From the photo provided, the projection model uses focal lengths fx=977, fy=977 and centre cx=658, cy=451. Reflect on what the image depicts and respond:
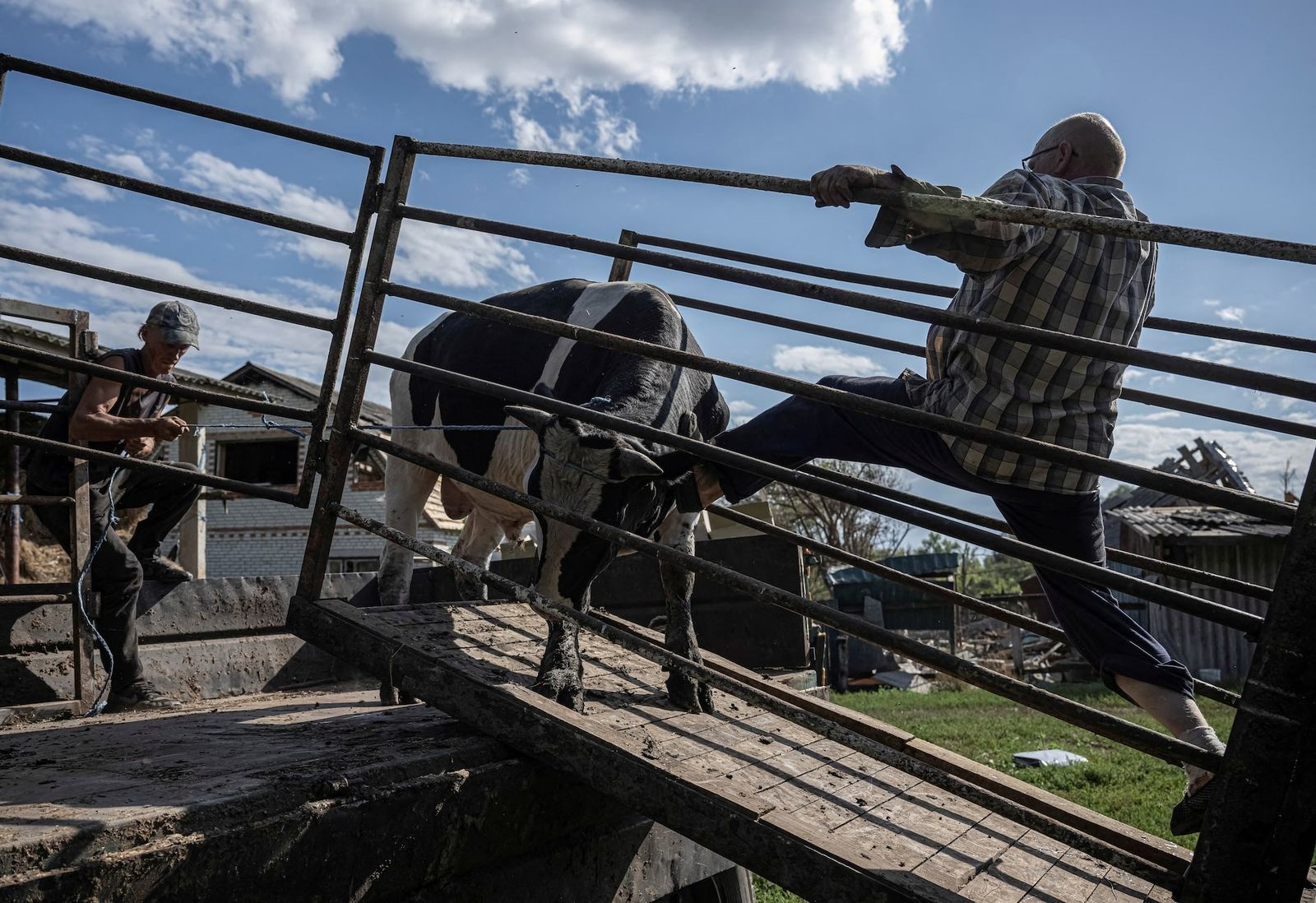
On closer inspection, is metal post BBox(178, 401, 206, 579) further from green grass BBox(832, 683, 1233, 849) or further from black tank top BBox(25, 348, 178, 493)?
green grass BBox(832, 683, 1233, 849)

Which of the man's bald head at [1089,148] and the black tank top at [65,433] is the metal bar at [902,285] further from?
the black tank top at [65,433]

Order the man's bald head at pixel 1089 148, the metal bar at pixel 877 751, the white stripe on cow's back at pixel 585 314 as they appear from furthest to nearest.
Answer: the white stripe on cow's back at pixel 585 314 < the man's bald head at pixel 1089 148 < the metal bar at pixel 877 751

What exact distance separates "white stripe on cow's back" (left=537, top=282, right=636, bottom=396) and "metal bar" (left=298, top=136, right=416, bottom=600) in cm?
127

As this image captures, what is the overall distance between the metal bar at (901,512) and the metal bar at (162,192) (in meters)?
0.76

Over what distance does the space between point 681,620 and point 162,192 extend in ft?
8.57

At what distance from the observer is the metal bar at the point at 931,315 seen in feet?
6.68

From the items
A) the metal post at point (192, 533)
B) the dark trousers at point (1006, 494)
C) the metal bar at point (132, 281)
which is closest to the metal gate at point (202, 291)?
the metal bar at point (132, 281)

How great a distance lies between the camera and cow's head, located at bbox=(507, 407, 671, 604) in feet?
10.7

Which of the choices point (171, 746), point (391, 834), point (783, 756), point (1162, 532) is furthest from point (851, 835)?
point (1162, 532)

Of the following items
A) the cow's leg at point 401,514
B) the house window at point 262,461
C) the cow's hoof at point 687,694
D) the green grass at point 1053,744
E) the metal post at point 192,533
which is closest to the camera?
the cow's hoof at point 687,694

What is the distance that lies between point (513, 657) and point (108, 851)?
198 cm

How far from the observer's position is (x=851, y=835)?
7.95 ft

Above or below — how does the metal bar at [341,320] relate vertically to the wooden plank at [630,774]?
above

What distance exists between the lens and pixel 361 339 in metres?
3.23
